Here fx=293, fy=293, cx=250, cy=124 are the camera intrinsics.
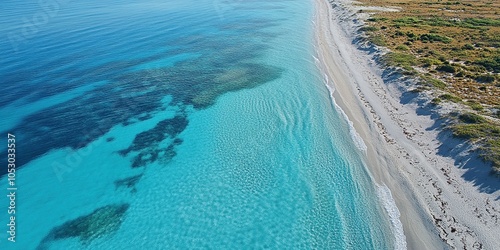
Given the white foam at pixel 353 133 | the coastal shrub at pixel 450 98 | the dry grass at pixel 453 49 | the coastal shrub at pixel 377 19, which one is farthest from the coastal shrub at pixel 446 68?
the coastal shrub at pixel 377 19

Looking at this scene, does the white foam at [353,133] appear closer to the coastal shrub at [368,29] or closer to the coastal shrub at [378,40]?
the coastal shrub at [378,40]

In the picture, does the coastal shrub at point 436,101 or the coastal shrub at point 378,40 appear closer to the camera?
the coastal shrub at point 436,101

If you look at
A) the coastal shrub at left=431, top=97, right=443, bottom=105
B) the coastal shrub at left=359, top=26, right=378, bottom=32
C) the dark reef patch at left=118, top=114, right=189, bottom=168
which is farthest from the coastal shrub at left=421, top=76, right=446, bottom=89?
the dark reef patch at left=118, top=114, right=189, bottom=168

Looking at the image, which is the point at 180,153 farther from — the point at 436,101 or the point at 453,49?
the point at 453,49

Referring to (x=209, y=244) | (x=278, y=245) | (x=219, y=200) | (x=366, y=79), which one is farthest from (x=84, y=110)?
(x=366, y=79)

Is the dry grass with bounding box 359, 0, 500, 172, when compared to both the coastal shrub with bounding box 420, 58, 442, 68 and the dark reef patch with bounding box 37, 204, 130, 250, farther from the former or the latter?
the dark reef patch with bounding box 37, 204, 130, 250

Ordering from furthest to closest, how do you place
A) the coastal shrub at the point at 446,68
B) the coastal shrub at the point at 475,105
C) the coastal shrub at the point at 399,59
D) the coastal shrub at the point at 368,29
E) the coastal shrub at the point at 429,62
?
the coastal shrub at the point at 368,29
the coastal shrub at the point at 399,59
the coastal shrub at the point at 429,62
the coastal shrub at the point at 446,68
the coastal shrub at the point at 475,105
